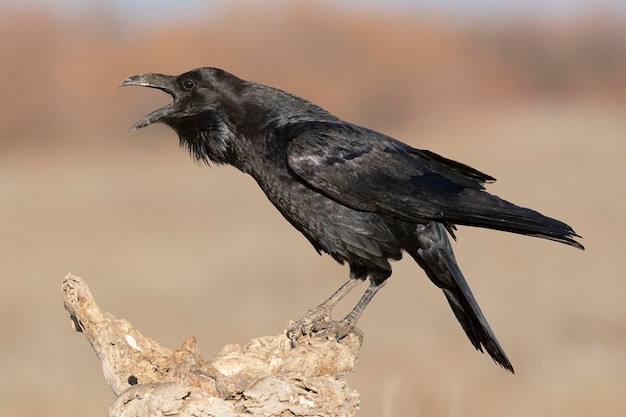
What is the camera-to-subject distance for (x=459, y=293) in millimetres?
7668

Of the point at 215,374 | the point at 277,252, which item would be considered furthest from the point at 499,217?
the point at 277,252

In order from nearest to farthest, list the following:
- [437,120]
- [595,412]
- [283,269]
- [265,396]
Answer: [265,396]
[595,412]
[283,269]
[437,120]

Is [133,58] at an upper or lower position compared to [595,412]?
upper

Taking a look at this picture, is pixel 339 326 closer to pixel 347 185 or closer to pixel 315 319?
pixel 315 319

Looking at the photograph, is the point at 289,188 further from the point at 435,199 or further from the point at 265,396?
the point at 265,396

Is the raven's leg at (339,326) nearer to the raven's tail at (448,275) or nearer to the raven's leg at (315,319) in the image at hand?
the raven's leg at (315,319)

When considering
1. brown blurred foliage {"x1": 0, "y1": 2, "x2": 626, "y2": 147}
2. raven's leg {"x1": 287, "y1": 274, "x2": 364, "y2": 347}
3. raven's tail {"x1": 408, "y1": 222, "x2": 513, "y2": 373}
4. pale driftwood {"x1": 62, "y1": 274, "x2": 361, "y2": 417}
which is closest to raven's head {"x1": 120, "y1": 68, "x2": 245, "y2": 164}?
raven's leg {"x1": 287, "y1": 274, "x2": 364, "y2": 347}

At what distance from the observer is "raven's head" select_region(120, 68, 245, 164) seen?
25.7 feet

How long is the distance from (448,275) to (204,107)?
75.2 inches

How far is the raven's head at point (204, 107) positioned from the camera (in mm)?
7832

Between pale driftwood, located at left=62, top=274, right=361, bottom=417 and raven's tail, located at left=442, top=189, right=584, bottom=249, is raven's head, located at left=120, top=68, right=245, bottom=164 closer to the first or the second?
raven's tail, located at left=442, top=189, right=584, bottom=249

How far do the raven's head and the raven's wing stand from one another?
58 cm

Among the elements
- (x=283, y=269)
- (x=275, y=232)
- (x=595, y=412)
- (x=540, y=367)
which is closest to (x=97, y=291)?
(x=283, y=269)

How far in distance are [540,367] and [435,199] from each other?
29.0ft
